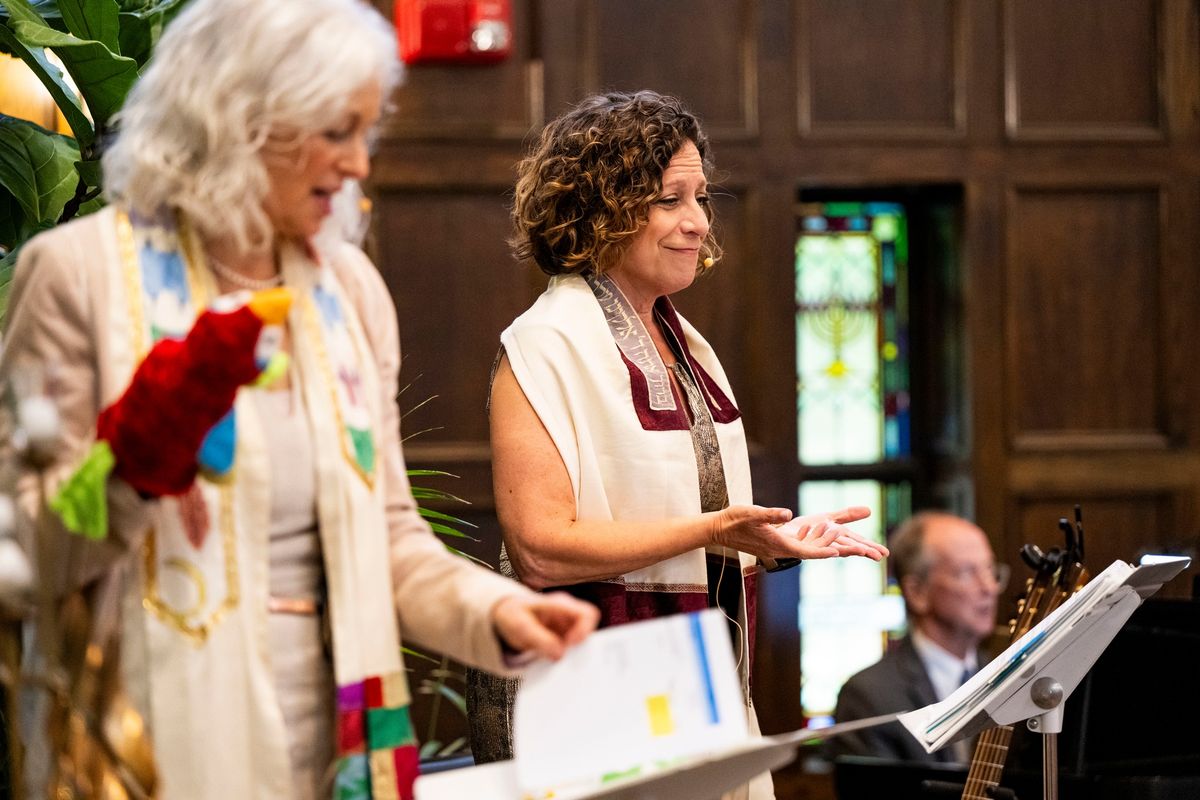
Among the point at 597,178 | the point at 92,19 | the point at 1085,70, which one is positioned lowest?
the point at 597,178

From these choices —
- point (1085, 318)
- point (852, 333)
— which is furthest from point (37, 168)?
point (1085, 318)

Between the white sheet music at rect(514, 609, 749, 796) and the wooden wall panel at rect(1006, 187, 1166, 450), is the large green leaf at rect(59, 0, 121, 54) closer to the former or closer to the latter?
the white sheet music at rect(514, 609, 749, 796)

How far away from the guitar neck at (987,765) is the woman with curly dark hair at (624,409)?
0.45 m

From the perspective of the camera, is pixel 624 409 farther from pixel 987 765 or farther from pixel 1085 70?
pixel 1085 70

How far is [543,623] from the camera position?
1.43 m

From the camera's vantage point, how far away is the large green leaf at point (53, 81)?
7.65 ft

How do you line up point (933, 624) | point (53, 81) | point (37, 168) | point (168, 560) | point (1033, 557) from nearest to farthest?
point (168, 560), point (53, 81), point (37, 168), point (1033, 557), point (933, 624)

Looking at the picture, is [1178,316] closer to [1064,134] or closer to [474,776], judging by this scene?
[1064,134]

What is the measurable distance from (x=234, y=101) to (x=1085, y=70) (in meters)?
3.98

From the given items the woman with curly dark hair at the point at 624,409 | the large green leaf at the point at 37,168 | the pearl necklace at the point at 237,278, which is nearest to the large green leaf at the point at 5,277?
the large green leaf at the point at 37,168

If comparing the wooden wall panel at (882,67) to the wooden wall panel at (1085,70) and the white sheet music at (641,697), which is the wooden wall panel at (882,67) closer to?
the wooden wall panel at (1085,70)

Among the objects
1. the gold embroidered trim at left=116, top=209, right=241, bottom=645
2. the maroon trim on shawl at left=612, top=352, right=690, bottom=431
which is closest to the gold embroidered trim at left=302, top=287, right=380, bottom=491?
the gold embroidered trim at left=116, top=209, right=241, bottom=645

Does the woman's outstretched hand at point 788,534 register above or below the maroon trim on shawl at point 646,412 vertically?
below

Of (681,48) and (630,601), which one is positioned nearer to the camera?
(630,601)
